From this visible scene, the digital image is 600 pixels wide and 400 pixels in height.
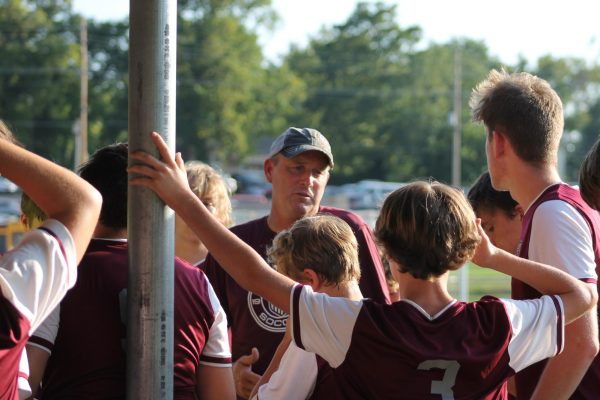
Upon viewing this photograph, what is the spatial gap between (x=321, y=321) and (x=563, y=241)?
3.07ft

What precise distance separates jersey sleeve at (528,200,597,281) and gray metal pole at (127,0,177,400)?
1302 mm

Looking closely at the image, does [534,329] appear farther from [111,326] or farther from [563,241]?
[111,326]

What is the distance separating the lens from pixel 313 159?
15.8 feet

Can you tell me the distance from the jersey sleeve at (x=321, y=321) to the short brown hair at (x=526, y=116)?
1021 millimetres

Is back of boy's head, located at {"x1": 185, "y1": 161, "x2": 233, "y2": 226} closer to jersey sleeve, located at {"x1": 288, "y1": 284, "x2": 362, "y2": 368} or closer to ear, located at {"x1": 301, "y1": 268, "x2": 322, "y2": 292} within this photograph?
ear, located at {"x1": 301, "y1": 268, "x2": 322, "y2": 292}

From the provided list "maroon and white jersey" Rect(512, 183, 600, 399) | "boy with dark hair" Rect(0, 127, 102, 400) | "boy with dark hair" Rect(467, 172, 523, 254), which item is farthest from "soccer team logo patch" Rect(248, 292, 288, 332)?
"boy with dark hair" Rect(0, 127, 102, 400)

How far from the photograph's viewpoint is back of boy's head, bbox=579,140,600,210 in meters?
3.21

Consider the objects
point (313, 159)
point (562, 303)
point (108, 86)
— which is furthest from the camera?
point (108, 86)

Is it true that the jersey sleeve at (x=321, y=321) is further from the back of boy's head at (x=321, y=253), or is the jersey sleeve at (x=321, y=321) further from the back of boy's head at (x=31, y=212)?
the back of boy's head at (x=31, y=212)

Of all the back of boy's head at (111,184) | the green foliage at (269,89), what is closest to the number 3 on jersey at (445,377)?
the back of boy's head at (111,184)

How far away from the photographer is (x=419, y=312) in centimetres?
281

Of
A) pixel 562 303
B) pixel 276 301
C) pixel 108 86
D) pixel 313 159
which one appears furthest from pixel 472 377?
pixel 108 86

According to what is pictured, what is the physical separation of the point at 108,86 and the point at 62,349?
6181 cm

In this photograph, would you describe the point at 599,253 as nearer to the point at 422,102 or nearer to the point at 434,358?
the point at 434,358
